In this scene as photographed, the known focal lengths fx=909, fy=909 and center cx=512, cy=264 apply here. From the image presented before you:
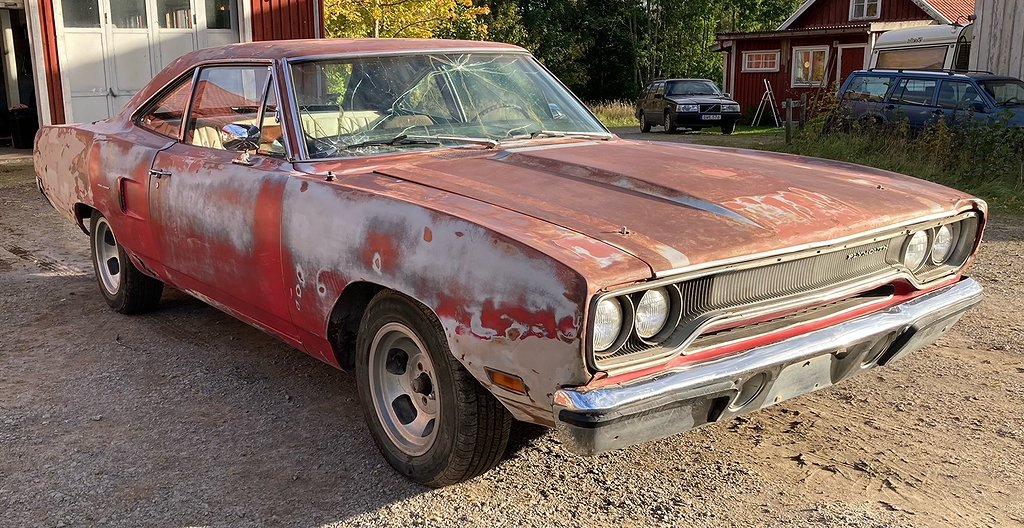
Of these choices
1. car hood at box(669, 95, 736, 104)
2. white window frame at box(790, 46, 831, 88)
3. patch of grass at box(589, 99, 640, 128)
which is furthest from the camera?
patch of grass at box(589, 99, 640, 128)

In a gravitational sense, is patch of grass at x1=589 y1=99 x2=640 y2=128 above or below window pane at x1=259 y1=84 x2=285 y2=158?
below

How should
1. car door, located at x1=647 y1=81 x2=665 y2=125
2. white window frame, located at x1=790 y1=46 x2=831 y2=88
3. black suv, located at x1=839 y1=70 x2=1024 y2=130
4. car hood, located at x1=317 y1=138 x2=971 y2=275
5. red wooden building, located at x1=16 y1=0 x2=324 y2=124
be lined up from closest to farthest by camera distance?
car hood, located at x1=317 y1=138 x2=971 y2=275 < black suv, located at x1=839 y1=70 x2=1024 y2=130 < red wooden building, located at x1=16 y1=0 x2=324 y2=124 < car door, located at x1=647 y1=81 x2=665 y2=125 < white window frame, located at x1=790 y1=46 x2=831 y2=88

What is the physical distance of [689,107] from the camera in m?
23.5

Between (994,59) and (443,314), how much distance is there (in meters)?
13.9

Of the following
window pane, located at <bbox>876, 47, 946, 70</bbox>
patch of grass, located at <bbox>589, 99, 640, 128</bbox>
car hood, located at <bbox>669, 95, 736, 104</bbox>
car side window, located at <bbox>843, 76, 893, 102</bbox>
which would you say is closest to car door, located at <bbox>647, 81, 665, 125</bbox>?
car hood, located at <bbox>669, 95, 736, 104</bbox>

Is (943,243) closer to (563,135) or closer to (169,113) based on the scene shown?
(563,135)

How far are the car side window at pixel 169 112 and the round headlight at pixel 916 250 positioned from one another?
11.5 ft

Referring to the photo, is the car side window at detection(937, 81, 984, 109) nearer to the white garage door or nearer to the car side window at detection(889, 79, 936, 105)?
the car side window at detection(889, 79, 936, 105)

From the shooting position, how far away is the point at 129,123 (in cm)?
524

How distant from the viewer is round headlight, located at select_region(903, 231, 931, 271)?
11.3 feet

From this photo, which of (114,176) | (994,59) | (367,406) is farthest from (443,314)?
(994,59)

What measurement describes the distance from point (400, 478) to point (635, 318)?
46.7 inches

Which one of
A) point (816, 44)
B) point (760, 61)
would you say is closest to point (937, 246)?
point (816, 44)

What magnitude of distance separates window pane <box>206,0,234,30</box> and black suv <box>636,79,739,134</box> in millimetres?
12504
